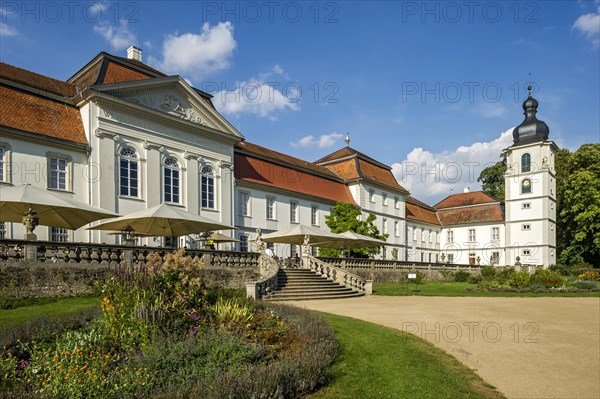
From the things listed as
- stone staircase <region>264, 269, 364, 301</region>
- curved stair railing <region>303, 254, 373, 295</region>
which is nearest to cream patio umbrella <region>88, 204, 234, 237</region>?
stone staircase <region>264, 269, 364, 301</region>

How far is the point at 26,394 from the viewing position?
4.48 meters

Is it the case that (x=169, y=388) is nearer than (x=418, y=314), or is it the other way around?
(x=169, y=388)

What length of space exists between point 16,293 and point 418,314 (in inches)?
453

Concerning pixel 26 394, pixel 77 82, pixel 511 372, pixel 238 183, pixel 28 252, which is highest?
pixel 77 82

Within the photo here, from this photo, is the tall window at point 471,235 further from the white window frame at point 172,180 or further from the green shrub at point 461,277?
the white window frame at point 172,180

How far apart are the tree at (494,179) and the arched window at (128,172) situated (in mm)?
54898

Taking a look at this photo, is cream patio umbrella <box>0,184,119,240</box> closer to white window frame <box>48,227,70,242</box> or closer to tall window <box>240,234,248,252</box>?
white window frame <box>48,227,70,242</box>

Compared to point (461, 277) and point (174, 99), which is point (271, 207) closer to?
point (174, 99)

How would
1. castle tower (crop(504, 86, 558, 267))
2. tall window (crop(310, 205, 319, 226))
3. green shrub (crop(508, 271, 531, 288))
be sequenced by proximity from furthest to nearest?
castle tower (crop(504, 86, 558, 267)) < tall window (crop(310, 205, 319, 226)) < green shrub (crop(508, 271, 531, 288))

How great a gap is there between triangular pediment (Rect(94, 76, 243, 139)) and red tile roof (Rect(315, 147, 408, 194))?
17.2m

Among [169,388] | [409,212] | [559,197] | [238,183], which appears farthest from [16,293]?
[559,197]

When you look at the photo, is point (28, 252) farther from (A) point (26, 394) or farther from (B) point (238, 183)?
(B) point (238, 183)

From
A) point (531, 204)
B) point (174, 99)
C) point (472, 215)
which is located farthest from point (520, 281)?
point (472, 215)

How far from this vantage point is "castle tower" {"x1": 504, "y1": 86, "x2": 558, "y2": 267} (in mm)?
49844
